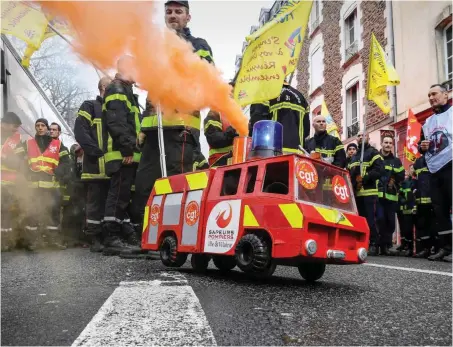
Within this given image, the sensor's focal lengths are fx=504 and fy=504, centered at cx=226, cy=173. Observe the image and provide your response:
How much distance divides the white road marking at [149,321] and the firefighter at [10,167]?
88 centimetres

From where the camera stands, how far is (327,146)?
7559 millimetres

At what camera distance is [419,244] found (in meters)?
8.30

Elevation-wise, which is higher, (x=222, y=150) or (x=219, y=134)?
(x=219, y=134)

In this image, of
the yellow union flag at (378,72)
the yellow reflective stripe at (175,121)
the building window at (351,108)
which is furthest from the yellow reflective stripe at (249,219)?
the building window at (351,108)

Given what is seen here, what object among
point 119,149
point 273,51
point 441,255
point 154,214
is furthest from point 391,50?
point 154,214

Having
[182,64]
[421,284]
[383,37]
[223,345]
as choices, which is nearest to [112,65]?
[182,64]

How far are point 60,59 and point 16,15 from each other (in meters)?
0.62

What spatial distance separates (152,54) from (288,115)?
5.26 ft

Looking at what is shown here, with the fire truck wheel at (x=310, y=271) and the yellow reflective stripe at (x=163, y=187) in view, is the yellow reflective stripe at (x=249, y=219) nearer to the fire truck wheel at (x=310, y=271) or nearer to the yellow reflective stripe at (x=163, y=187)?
the fire truck wheel at (x=310, y=271)

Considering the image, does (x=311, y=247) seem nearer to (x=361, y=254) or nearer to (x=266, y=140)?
(x=361, y=254)

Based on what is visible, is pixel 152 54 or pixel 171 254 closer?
pixel 171 254

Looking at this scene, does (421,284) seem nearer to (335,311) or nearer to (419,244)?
(335,311)

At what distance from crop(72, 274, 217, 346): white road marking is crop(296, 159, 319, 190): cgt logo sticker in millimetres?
1224

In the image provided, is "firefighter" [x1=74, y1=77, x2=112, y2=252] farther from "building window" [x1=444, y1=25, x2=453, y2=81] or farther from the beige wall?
"building window" [x1=444, y1=25, x2=453, y2=81]
